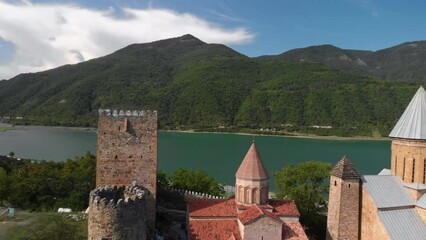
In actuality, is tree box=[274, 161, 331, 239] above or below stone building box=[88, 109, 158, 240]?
below

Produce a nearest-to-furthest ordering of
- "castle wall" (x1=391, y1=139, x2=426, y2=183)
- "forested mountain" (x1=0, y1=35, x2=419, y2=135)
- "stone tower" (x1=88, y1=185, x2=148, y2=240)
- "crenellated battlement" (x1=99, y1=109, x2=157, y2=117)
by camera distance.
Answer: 1. "stone tower" (x1=88, y1=185, x2=148, y2=240)
2. "crenellated battlement" (x1=99, y1=109, x2=157, y2=117)
3. "castle wall" (x1=391, y1=139, x2=426, y2=183)
4. "forested mountain" (x1=0, y1=35, x2=419, y2=135)

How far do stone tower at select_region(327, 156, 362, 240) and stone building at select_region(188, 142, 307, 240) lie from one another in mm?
1325

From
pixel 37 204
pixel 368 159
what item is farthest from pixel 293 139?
pixel 37 204

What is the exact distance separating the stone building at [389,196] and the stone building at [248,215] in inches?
68.0

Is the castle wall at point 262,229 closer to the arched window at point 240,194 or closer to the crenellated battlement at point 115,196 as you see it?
the arched window at point 240,194

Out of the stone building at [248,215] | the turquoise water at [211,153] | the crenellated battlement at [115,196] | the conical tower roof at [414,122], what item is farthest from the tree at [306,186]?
the turquoise water at [211,153]

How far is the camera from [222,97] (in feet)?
339

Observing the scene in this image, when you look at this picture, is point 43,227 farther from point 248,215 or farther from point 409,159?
point 409,159

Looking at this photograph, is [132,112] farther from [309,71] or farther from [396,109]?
[309,71]

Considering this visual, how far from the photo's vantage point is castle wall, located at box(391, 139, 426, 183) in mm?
14695

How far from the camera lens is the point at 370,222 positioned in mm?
13867

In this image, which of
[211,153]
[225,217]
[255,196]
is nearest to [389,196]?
[255,196]

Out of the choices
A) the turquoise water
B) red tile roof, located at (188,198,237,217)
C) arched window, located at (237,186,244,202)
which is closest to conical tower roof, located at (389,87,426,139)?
arched window, located at (237,186,244,202)

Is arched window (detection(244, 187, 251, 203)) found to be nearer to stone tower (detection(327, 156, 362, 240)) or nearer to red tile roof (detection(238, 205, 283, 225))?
red tile roof (detection(238, 205, 283, 225))
